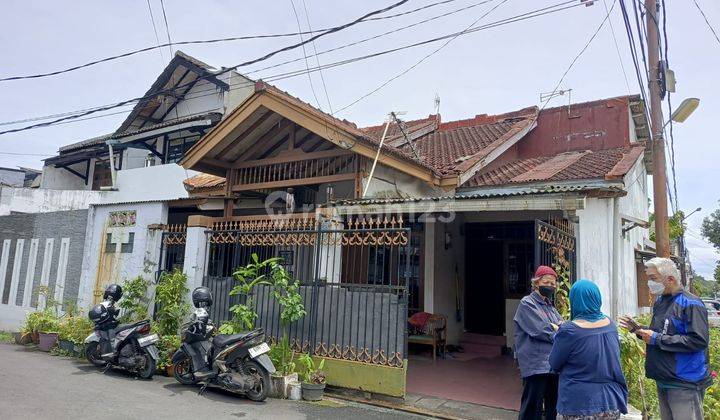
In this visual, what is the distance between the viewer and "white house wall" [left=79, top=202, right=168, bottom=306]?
8906 millimetres

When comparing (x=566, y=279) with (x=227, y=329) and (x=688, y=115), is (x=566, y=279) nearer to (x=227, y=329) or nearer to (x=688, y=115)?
(x=688, y=115)

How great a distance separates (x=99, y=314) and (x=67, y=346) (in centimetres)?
193

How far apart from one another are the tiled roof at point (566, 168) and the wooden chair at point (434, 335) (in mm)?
2580

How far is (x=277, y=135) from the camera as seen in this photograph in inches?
343

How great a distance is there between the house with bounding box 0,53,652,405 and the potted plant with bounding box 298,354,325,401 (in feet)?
0.63

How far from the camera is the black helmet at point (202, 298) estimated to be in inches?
270

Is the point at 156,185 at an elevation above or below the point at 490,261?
above

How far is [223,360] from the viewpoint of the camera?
6094 mm

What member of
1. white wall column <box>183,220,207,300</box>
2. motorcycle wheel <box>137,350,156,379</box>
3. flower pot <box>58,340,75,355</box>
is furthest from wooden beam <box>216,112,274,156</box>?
flower pot <box>58,340,75,355</box>

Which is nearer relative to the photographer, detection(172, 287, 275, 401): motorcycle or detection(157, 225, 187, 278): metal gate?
detection(172, 287, 275, 401): motorcycle

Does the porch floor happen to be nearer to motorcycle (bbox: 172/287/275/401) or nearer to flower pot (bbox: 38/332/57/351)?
motorcycle (bbox: 172/287/275/401)

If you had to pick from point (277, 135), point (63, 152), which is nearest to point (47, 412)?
point (277, 135)

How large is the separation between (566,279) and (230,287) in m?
4.78

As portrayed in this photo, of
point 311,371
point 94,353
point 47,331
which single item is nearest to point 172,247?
point 94,353
